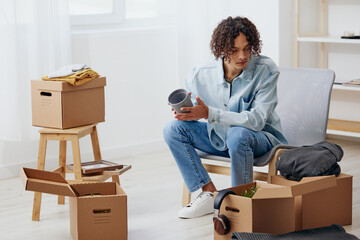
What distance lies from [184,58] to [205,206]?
1.71 meters

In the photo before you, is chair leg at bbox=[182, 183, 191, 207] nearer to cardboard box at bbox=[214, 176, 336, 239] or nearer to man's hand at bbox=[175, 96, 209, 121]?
man's hand at bbox=[175, 96, 209, 121]

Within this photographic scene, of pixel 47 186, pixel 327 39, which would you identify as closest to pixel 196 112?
pixel 47 186

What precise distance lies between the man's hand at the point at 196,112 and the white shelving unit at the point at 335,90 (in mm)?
1839

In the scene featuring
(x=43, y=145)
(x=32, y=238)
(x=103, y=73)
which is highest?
(x=103, y=73)

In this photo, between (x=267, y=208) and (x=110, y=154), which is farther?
(x=110, y=154)

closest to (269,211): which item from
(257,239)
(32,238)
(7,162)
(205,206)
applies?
(257,239)

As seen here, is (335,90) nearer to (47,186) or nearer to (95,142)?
(95,142)

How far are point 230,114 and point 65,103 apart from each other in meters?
0.76

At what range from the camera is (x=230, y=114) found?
2873 mm

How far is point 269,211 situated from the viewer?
8.30ft

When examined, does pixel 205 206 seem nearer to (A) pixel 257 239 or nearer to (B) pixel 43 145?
(A) pixel 257 239

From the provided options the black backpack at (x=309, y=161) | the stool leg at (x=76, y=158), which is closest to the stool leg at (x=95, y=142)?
the stool leg at (x=76, y=158)

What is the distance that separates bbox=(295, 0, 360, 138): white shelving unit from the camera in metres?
4.49

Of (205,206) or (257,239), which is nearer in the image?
(257,239)
